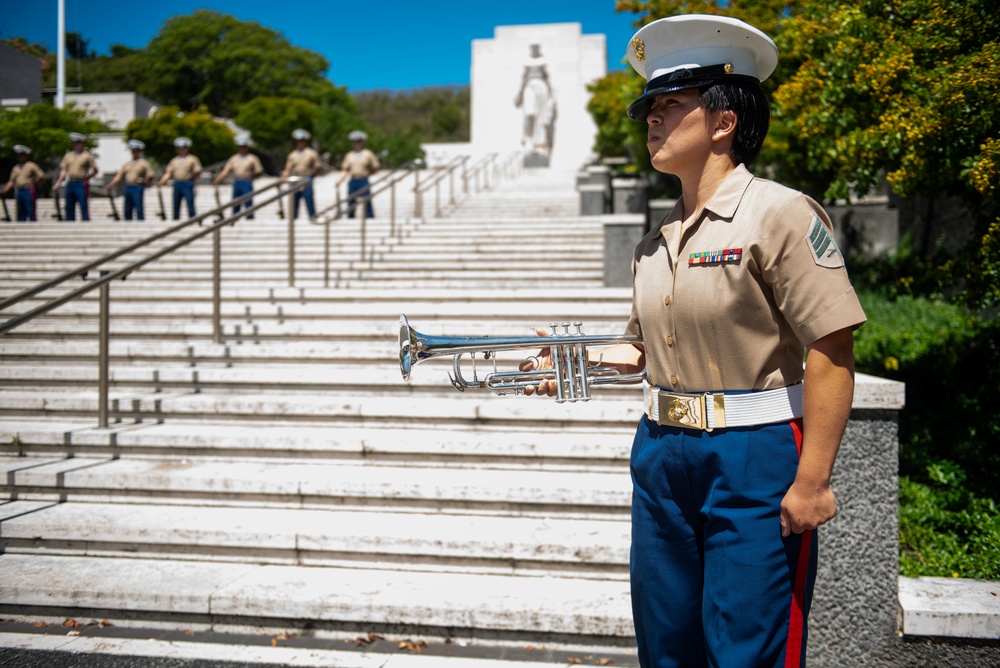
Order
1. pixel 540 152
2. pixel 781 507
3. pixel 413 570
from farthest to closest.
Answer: pixel 540 152
pixel 413 570
pixel 781 507

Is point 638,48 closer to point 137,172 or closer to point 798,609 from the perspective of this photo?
point 798,609

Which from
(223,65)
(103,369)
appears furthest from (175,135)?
(103,369)

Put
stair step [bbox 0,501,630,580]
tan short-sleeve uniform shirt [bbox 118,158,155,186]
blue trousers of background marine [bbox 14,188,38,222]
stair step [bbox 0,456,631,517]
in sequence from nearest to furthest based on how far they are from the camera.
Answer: stair step [bbox 0,501,630,580], stair step [bbox 0,456,631,517], tan short-sleeve uniform shirt [bbox 118,158,155,186], blue trousers of background marine [bbox 14,188,38,222]

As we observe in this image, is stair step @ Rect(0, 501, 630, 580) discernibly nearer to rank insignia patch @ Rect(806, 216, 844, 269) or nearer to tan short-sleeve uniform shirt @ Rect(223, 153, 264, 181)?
rank insignia patch @ Rect(806, 216, 844, 269)

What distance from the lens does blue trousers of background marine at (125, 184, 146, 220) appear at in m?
16.3

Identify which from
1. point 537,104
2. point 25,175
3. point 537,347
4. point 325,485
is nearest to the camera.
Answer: point 537,347

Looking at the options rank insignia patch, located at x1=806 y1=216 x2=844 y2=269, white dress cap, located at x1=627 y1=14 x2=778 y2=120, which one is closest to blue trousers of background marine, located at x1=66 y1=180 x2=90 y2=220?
white dress cap, located at x1=627 y1=14 x2=778 y2=120

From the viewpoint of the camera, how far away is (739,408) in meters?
2.07

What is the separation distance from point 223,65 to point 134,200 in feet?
164

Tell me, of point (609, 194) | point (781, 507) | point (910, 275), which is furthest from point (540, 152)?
point (781, 507)

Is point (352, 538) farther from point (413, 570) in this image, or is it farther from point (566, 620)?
point (566, 620)

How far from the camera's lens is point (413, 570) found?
4.13 metres

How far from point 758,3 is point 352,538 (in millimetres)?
10394

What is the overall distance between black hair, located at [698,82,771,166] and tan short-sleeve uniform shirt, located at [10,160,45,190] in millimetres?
18216
